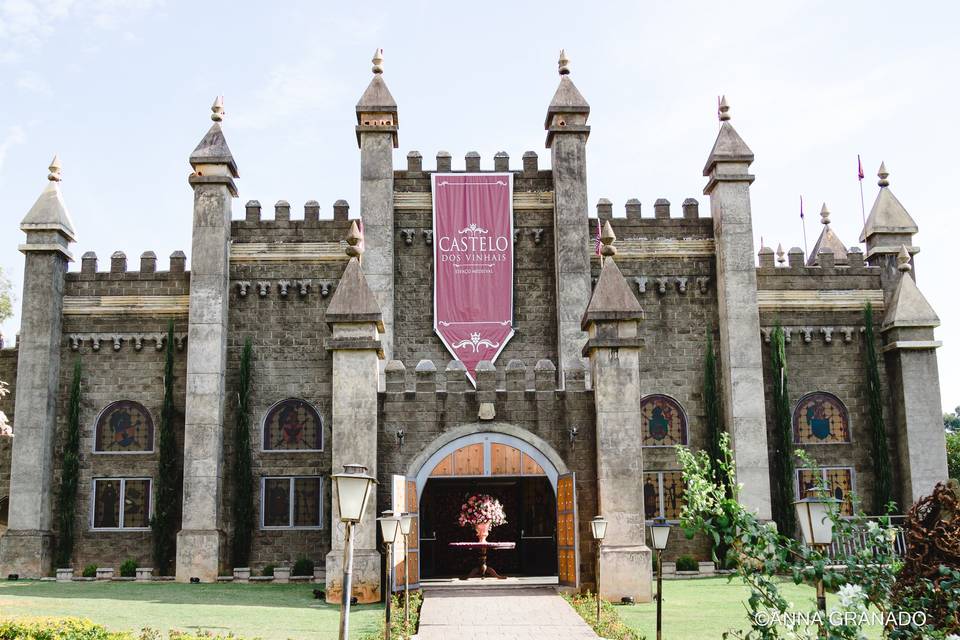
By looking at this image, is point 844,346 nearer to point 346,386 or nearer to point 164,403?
point 346,386

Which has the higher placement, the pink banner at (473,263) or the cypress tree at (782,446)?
the pink banner at (473,263)

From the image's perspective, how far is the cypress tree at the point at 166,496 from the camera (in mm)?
25781

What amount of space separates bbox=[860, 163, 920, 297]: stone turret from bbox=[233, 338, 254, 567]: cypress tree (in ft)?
58.6

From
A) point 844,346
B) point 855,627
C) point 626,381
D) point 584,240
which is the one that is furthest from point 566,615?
point 844,346

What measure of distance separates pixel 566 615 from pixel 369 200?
14.1 m

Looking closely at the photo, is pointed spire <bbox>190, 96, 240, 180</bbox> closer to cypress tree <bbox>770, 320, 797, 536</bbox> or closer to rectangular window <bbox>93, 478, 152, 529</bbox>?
rectangular window <bbox>93, 478, 152, 529</bbox>

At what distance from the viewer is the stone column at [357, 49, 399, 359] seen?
2703cm

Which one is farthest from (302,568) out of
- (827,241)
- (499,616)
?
(827,241)

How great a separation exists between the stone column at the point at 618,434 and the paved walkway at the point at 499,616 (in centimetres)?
151

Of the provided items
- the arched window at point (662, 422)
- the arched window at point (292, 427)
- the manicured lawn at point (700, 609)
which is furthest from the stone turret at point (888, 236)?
the arched window at point (292, 427)

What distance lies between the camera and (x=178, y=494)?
26.3m

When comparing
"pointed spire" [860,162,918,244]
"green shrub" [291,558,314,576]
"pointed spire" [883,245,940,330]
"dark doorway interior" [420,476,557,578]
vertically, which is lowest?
"green shrub" [291,558,314,576]

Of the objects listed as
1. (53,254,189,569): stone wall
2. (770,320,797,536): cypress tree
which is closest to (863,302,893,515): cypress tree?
(770,320,797,536): cypress tree

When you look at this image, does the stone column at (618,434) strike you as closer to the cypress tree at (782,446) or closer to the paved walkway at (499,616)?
the paved walkway at (499,616)
